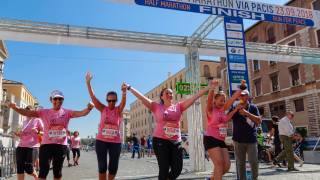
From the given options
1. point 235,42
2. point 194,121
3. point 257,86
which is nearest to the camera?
point 235,42

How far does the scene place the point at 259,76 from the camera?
43.4 metres

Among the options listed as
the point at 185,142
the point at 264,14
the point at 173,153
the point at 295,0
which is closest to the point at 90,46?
the point at 264,14

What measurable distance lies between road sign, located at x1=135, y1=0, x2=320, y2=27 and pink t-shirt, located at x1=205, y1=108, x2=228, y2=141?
421cm

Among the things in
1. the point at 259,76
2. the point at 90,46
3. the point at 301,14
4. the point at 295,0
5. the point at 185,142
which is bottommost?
the point at 185,142

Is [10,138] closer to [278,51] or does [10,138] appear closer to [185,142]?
[185,142]

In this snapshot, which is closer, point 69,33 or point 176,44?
point 69,33

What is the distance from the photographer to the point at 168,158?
5680mm

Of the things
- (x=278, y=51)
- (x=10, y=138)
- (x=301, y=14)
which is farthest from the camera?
(x=10, y=138)

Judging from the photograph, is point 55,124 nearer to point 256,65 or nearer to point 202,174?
point 202,174

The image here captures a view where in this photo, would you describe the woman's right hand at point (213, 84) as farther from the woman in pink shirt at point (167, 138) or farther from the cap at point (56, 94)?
the cap at point (56, 94)

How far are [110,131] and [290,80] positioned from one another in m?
34.8

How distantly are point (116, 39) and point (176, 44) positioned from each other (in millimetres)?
2336

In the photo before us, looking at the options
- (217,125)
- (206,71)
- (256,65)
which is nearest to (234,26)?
(217,125)

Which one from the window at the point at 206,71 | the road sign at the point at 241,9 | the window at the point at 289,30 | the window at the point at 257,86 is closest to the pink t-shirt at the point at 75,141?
the road sign at the point at 241,9
